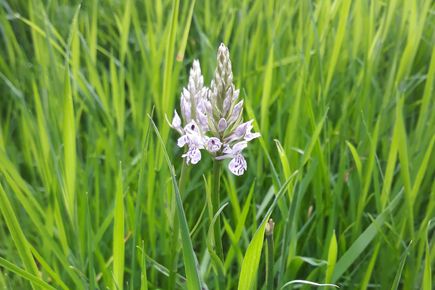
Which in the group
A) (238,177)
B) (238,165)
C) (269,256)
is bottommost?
(238,177)

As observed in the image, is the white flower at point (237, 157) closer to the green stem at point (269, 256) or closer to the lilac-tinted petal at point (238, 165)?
the lilac-tinted petal at point (238, 165)

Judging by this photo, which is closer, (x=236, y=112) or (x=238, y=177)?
(x=236, y=112)

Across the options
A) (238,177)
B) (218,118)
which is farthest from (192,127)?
(238,177)

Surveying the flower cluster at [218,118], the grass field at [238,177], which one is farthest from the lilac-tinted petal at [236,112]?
the grass field at [238,177]

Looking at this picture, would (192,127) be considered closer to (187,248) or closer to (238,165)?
(238,165)

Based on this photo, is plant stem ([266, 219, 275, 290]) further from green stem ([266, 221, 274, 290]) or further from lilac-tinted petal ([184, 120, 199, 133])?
lilac-tinted petal ([184, 120, 199, 133])

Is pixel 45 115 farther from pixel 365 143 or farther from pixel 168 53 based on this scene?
pixel 365 143

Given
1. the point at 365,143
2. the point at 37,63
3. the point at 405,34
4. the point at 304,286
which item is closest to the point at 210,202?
the point at 304,286
